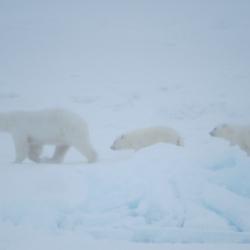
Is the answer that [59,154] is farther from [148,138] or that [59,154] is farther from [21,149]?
[148,138]

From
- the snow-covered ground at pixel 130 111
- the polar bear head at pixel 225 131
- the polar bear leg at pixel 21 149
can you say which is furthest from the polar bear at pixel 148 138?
the polar bear leg at pixel 21 149

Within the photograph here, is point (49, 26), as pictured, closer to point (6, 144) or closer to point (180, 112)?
point (180, 112)

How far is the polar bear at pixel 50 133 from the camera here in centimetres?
747

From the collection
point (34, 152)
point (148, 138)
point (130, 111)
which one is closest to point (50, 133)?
point (34, 152)

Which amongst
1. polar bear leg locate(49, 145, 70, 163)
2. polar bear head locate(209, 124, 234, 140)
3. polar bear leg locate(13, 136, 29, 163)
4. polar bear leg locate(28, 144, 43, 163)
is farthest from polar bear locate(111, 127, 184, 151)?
polar bear leg locate(13, 136, 29, 163)

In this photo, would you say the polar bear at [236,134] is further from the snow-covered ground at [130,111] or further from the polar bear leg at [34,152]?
the polar bear leg at [34,152]

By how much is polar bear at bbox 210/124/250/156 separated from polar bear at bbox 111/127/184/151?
3.31ft

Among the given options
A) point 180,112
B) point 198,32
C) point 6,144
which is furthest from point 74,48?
point 6,144

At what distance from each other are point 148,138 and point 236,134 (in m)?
1.52

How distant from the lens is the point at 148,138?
9414mm

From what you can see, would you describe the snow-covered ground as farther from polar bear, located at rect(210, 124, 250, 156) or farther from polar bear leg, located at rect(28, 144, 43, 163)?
polar bear, located at rect(210, 124, 250, 156)

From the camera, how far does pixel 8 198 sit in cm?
538

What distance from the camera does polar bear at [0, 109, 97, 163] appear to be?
24.5 ft

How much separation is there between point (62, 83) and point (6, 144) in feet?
38.3
